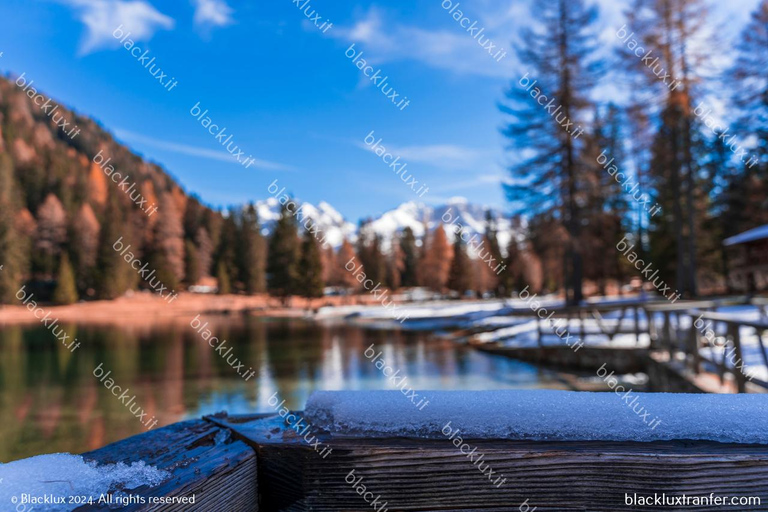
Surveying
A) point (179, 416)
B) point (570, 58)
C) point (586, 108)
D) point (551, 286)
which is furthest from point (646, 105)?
point (551, 286)

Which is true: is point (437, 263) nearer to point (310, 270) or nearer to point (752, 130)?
point (310, 270)

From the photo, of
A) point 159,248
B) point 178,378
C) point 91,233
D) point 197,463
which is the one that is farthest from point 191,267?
point 197,463

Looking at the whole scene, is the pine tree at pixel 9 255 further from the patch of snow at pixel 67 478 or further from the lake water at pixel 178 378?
the patch of snow at pixel 67 478

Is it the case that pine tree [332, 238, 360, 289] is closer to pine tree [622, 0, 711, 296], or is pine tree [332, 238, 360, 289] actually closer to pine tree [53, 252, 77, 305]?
pine tree [53, 252, 77, 305]

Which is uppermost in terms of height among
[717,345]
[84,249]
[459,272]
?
[84,249]

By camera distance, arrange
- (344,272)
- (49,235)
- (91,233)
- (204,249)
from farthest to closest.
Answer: (204,249)
(344,272)
(49,235)
(91,233)

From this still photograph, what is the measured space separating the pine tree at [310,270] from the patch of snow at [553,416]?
175ft

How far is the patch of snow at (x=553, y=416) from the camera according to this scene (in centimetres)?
110

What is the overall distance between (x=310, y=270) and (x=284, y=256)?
6.10 metres

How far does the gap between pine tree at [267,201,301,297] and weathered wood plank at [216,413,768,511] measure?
5700 cm

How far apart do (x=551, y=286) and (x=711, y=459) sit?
2674 inches

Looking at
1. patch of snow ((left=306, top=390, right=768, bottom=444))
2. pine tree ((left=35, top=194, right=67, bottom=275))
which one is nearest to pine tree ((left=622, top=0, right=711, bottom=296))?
patch of snow ((left=306, top=390, right=768, bottom=444))

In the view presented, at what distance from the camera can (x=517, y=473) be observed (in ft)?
3.46

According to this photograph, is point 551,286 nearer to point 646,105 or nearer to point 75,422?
point 646,105
